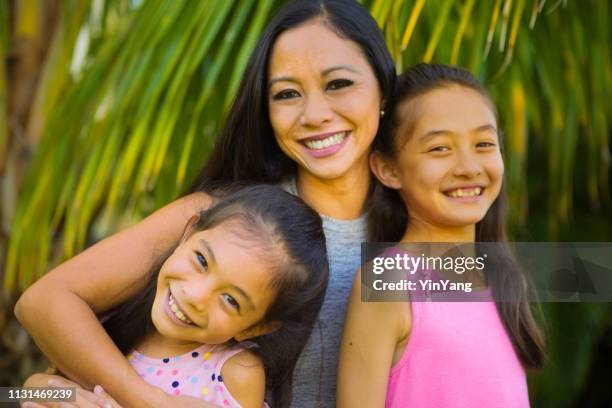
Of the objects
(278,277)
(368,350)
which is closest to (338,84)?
(278,277)

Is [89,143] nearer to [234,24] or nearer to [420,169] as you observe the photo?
[234,24]

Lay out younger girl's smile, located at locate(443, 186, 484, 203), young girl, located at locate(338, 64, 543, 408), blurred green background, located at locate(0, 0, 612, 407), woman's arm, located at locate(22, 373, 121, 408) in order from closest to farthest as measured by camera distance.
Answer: woman's arm, located at locate(22, 373, 121, 408), young girl, located at locate(338, 64, 543, 408), younger girl's smile, located at locate(443, 186, 484, 203), blurred green background, located at locate(0, 0, 612, 407)

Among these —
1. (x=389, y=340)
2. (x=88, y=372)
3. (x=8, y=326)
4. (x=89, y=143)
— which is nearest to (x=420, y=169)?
(x=389, y=340)

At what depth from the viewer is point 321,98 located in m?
1.64

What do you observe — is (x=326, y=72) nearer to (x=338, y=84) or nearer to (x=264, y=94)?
(x=338, y=84)

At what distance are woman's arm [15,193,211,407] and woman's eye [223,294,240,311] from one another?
183 millimetres

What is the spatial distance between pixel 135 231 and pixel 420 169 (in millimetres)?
540

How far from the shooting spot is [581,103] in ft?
7.82

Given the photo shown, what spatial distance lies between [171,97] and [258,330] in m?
0.68

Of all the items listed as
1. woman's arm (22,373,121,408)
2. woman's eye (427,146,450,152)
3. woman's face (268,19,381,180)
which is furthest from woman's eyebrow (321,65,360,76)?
woman's arm (22,373,121,408)

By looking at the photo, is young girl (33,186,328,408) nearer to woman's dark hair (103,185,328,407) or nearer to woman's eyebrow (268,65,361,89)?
woman's dark hair (103,185,328,407)

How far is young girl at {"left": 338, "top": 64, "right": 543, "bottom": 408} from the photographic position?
59.2 inches

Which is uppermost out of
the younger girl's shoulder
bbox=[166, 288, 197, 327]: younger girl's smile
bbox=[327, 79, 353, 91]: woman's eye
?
bbox=[327, 79, 353, 91]: woman's eye

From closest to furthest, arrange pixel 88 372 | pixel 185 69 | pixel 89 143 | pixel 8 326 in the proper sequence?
1. pixel 88 372
2. pixel 185 69
3. pixel 89 143
4. pixel 8 326
